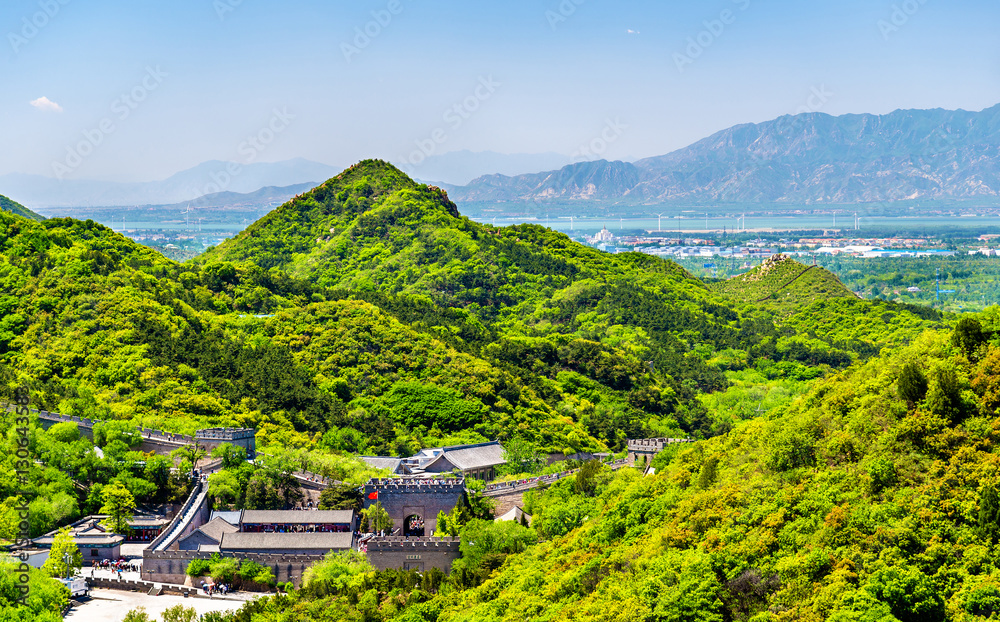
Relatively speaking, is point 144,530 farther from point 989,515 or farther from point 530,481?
point 989,515

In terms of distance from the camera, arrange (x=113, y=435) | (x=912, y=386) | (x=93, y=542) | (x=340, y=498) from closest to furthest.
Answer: (x=912, y=386) → (x=93, y=542) → (x=340, y=498) → (x=113, y=435)

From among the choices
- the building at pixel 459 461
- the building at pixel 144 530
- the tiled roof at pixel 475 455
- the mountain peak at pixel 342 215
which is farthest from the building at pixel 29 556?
the mountain peak at pixel 342 215

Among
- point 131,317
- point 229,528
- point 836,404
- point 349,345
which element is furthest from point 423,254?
point 836,404

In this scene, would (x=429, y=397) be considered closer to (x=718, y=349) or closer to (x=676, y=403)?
(x=676, y=403)

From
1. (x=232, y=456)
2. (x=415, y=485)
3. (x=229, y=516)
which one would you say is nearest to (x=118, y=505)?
(x=229, y=516)

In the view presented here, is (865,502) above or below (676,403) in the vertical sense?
above

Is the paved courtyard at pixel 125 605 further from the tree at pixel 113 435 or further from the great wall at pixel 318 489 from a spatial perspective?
the tree at pixel 113 435

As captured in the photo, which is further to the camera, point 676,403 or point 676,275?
point 676,275
